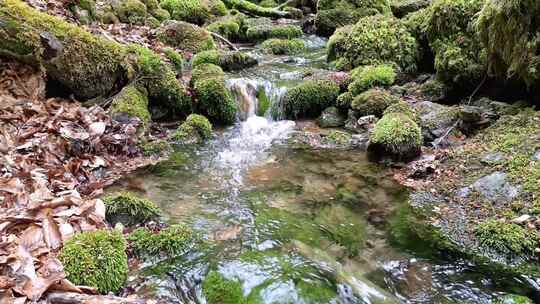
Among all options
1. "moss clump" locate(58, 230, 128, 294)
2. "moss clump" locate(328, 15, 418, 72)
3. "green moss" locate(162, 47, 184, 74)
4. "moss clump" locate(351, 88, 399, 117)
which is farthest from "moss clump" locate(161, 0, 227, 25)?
"moss clump" locate(58, 230, 128, 294)

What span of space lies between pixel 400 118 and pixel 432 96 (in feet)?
7.12

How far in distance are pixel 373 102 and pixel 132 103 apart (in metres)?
4.84

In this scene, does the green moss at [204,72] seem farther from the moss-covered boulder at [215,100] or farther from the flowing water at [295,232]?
the flowing water at [295,232]

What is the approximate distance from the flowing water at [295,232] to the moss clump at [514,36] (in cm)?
266

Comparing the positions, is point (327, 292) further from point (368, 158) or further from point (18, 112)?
point (18, 112)

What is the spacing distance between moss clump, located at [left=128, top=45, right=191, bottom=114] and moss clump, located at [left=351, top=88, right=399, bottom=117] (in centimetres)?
363

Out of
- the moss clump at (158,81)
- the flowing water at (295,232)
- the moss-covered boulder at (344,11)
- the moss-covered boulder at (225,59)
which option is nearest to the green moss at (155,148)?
the flowing water at (295,232)

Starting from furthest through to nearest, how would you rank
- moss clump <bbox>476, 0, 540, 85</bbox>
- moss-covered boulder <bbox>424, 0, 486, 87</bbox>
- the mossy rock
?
1. moss-covered boulder <bbox>424, 0, 486, 87</bbox>
2. the mossy rock
3. moss clump <bbox>476, 0, 540, 85</bbox>

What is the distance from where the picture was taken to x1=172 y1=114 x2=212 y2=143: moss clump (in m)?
7.83

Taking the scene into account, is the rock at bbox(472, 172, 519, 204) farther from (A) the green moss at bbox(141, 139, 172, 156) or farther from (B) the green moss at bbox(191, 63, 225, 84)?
(B) the green moss at bbox(191, 63, 225, 84)

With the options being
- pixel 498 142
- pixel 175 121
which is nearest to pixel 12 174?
pixel 175 121

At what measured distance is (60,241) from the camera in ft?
11.7

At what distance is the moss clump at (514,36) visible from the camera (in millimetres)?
6383

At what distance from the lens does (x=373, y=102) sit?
29.3 ft
